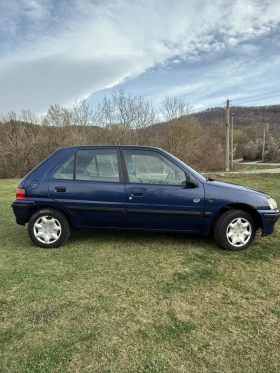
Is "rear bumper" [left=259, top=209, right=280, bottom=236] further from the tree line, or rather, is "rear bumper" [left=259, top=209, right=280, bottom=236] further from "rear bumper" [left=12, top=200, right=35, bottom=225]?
the tree line

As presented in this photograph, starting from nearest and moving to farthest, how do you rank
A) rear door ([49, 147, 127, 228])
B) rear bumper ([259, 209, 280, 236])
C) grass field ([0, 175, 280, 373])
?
grass field ([0, 175, 280, 373]) → rear bumper ([259, 209, 280, 236]) → rear door ([49, 147, 127, 228])

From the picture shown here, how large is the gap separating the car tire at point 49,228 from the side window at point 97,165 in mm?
689

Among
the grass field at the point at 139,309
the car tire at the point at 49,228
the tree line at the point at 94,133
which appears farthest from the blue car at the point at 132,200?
the tree line at the point at 94,133

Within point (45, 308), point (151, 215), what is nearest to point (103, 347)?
point (45, 308)

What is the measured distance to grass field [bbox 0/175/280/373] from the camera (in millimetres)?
1975

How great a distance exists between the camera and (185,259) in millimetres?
3758

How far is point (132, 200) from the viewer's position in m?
4.03

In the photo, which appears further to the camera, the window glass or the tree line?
the tree line

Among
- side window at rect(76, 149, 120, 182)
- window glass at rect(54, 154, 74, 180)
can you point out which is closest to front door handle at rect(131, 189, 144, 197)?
side window at rect(76, 149, 120, 182)

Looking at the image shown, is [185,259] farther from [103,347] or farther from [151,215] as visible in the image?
[103,347]

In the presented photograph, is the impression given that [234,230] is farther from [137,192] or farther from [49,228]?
[49,228]

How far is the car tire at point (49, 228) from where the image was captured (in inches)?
163

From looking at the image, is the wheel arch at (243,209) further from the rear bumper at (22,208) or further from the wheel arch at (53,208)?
the rear bumper at (22,208)

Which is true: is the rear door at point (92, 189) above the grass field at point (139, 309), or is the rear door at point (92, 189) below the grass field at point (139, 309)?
above
